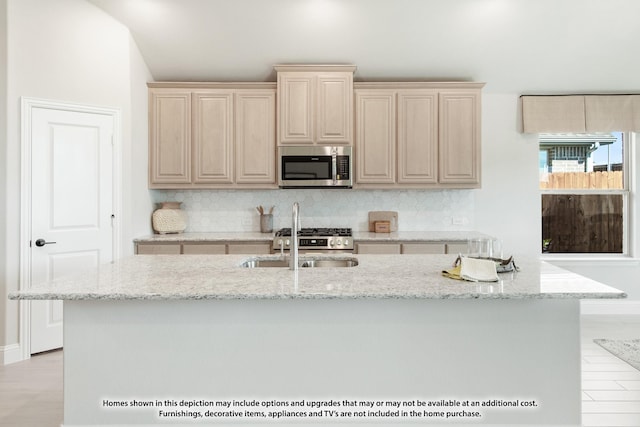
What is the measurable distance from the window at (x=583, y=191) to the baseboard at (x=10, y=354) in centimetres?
514

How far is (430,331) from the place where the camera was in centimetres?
210

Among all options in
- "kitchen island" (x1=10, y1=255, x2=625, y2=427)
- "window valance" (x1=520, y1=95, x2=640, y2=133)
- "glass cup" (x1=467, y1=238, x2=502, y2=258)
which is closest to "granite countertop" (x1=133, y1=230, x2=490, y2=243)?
"window valance" (x1=520, y1=95, x2=640, y2=133)

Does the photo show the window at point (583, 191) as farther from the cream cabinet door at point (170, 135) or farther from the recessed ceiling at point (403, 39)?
the cream cabinet door at point (170, 135)

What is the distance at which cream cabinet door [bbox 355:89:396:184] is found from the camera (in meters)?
4.59

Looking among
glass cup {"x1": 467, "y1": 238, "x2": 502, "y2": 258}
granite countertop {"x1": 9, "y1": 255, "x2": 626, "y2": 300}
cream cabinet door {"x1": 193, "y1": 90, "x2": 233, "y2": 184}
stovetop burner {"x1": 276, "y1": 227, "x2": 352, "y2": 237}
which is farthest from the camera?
cream cabinet door {"x1": 193, "y1": 90, "x2": 233, "y2": 184}

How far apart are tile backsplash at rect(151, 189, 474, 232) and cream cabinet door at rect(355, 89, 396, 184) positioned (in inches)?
17.2

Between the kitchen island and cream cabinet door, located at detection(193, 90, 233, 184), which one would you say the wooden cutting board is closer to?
cream cabinet door, located at detection(193, 90, 233, 184)

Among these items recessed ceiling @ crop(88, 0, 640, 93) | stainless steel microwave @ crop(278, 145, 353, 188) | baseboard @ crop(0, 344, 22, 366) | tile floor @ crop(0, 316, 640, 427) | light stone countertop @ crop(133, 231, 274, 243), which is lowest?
tile floor @ crop(0, 316, 640, 427)

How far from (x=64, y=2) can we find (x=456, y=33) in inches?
136

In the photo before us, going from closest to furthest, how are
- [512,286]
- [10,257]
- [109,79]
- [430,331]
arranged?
[512,286]
[430,331]
[10,257]
[109,79]

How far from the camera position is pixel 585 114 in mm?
4836

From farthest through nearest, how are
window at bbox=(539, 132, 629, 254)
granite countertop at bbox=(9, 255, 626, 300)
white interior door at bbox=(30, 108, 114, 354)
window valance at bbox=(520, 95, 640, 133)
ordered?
window at bbox=(539, 132, 629, 254), window valance at bbox=(520, 95, 640, 133), white interior door at bbox=(30, 108, 114, 354), granite countertop at bbox=(9, 255, 626, 300)

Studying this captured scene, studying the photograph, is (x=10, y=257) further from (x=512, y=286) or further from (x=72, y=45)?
(x=512, y=286)

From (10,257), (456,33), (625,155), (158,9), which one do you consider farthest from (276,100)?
(625,155)
